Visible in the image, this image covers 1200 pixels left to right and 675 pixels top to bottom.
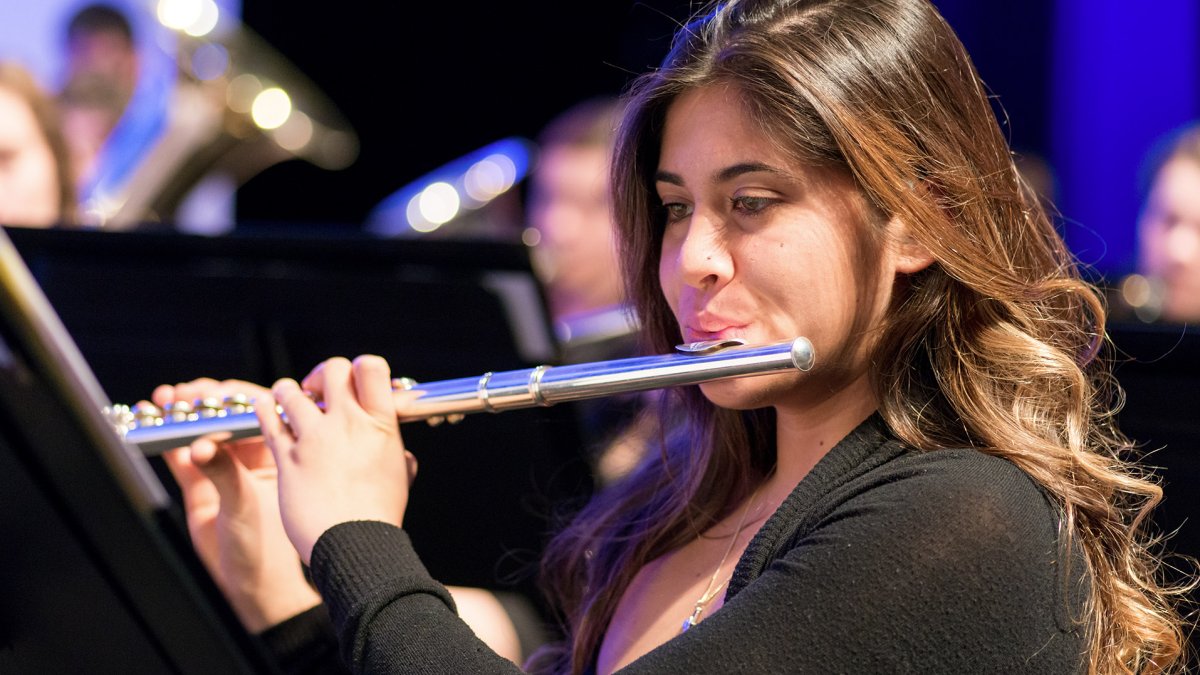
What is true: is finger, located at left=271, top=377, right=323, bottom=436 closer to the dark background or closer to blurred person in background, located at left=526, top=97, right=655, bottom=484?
blurred person in background, located at left=526, top=97, right=655, bottom=484

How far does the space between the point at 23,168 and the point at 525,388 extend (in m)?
1.56

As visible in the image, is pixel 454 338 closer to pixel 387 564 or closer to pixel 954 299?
pixel 387 564

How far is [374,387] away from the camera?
1267 millimetres

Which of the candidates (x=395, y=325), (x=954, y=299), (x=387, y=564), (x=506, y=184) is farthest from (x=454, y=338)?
(x=506, y=184)

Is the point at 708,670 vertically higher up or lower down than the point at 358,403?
lower down

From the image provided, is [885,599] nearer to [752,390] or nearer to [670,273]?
[752,390]

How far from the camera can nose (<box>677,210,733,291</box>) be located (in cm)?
116

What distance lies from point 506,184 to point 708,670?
3.38m

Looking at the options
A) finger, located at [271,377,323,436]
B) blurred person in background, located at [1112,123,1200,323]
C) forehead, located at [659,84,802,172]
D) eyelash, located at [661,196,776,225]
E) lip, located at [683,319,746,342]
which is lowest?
blurred person in background, located at [1112,123,1200,323]

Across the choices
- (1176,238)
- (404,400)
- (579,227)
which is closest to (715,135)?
(404,400)

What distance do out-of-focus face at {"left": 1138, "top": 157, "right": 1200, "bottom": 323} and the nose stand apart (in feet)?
7.24

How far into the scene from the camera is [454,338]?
1644mm

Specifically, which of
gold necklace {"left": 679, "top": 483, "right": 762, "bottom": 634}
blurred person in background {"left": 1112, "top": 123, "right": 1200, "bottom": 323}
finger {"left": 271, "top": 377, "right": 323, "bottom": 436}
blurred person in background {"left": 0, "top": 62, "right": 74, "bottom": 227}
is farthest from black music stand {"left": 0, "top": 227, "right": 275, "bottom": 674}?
blurred person in background {"left": 1112, "top": 123, "right": 1200, "bottom": 323}

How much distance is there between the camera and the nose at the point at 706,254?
1.16 m
